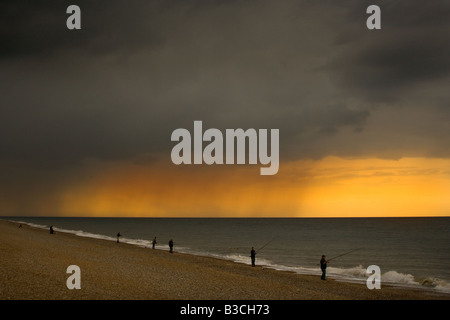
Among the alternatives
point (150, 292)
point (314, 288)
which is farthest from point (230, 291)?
point (314, 288)
